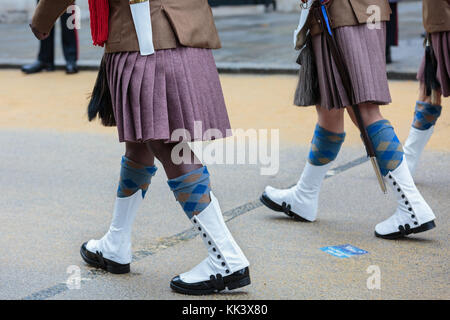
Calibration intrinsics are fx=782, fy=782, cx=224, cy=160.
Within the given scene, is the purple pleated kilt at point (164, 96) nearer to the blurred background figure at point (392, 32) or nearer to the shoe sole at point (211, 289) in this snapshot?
the shoe sole at point (211, 289)

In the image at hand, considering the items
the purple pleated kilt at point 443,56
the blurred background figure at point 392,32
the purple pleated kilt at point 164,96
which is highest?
the purple pleated kilt at point 164,96

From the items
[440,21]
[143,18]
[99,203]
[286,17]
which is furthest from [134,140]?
[286,17]

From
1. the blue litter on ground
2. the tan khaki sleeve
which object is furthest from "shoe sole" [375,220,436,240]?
the tan khaki sleeve

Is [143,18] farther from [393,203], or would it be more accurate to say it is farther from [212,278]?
[393,203]

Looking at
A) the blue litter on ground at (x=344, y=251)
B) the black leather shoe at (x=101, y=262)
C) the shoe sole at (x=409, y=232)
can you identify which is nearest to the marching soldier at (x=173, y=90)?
the black leather shoe at (x=101, y=262)

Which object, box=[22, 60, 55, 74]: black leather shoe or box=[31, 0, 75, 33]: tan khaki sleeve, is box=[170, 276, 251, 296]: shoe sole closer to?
box=[31, 0, 75, 33]: tan khaki sleeve

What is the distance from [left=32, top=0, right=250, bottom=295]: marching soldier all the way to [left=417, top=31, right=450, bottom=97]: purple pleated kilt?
1.59m

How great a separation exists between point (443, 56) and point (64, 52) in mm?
6301

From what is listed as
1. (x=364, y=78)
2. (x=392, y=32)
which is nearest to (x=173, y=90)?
(x=364, y=78)

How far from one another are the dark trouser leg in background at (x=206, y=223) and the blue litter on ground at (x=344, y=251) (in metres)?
0.62

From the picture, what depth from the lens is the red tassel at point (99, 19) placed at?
2904mm

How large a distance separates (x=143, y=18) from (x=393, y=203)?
1.96 meters

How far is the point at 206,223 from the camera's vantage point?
2.92m

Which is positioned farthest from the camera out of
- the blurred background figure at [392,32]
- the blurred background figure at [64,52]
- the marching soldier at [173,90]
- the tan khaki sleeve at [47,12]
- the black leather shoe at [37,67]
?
the black leather shoe at [37,67]
